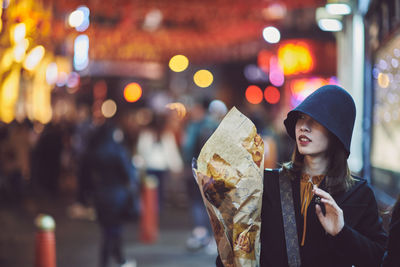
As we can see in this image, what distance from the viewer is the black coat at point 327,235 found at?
3104mm

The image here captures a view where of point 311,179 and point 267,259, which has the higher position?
point 311,179

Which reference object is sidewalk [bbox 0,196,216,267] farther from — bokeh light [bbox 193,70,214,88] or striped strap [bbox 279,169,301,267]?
bokeh light [bbox 193,70,214,88]

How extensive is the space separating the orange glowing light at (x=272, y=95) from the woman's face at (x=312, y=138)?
30557 millimetres

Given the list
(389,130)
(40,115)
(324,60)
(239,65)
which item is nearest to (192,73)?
(239,65)

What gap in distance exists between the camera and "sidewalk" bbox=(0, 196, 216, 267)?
30.4ft

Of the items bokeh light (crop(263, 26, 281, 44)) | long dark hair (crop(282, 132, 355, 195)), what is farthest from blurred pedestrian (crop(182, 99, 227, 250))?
bokeh light (crop(263, 26, 281, 44))

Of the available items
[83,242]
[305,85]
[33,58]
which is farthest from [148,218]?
[305,85]

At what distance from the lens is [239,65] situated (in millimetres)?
35875

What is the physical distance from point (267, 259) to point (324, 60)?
1536 centimetres

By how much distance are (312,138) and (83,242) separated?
26.9 ft

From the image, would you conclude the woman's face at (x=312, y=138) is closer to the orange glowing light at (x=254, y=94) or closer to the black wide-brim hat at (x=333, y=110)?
the black wide-brim hat at (x=333, y=110)

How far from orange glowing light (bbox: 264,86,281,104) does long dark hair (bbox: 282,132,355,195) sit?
3048 cm

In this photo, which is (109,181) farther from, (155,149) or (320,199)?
(155,149)

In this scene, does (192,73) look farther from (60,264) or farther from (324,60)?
(60,264)
